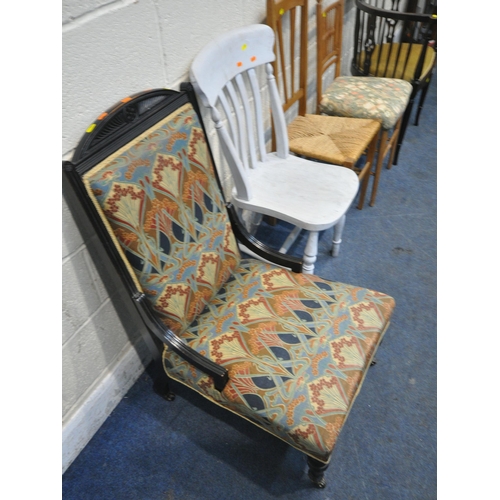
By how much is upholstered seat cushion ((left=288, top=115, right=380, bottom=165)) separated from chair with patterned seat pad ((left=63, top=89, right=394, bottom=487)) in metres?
0.66

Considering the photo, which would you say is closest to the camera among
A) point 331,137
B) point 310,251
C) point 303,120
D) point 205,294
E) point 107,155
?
point 107,155

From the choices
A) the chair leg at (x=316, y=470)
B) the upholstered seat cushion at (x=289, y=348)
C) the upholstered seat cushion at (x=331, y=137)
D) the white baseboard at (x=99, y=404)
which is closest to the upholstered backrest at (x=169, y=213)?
Result: the upholstered seat cushion at (x=289, y=348)

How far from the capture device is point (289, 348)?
1141mm

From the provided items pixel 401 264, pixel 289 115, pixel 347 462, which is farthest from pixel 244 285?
pixel 289 115

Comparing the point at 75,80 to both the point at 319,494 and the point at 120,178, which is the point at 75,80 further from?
the point at 319,494

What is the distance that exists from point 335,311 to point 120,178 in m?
0.74

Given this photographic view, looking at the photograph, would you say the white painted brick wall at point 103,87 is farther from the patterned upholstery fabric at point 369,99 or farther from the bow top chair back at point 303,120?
the patterned upholstery fabric at point 369,99

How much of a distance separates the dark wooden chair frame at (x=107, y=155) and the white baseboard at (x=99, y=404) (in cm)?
26

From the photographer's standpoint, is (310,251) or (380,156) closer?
(310,251)

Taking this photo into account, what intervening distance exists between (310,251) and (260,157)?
494 mm

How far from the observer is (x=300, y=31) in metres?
1.77

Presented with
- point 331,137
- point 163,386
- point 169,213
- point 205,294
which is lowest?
point 163,386

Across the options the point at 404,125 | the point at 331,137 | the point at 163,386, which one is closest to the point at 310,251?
the point at 331,137

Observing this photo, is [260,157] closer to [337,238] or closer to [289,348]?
[337,238]
